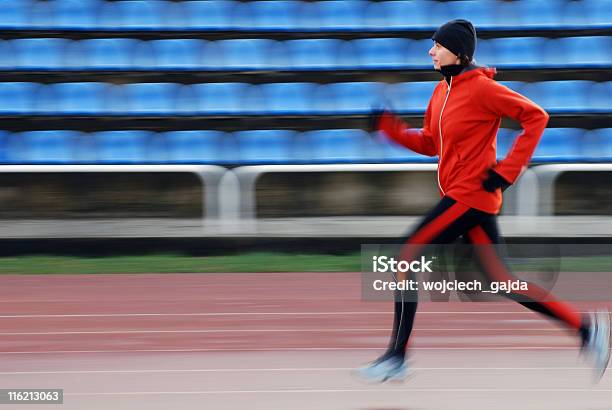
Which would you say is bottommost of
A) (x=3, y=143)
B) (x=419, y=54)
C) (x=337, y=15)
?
(x=3, y=143)

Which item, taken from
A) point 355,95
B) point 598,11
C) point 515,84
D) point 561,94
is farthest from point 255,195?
point 598,11

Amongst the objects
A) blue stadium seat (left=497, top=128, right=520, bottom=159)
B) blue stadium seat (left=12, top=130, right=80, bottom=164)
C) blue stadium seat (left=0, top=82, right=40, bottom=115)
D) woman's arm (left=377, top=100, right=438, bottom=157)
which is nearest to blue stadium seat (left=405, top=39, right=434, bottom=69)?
blue stadium seat (left=497, top=128, right=520, bottom=159)

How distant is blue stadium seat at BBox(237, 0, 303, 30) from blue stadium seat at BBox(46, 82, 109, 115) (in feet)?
6.32

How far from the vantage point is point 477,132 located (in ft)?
15.0

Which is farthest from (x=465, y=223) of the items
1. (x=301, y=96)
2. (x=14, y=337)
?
(x=301, y=96)

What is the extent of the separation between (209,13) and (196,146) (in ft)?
7.02

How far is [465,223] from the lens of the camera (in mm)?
4605

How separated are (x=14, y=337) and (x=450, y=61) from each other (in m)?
3.27

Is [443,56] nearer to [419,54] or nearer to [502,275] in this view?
[502,275]

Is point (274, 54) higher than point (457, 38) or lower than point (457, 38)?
higher

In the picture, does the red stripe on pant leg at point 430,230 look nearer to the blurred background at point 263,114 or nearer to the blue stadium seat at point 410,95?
the blurred background at point 263,114

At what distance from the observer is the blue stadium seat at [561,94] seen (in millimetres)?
→ 11352

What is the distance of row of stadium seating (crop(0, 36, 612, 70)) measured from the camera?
11586mm

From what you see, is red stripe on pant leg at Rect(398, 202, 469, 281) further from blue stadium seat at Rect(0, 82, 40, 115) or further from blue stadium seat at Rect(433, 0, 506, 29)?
Answer: blue stadium seat at Rect(433, 0, 506, 29)
